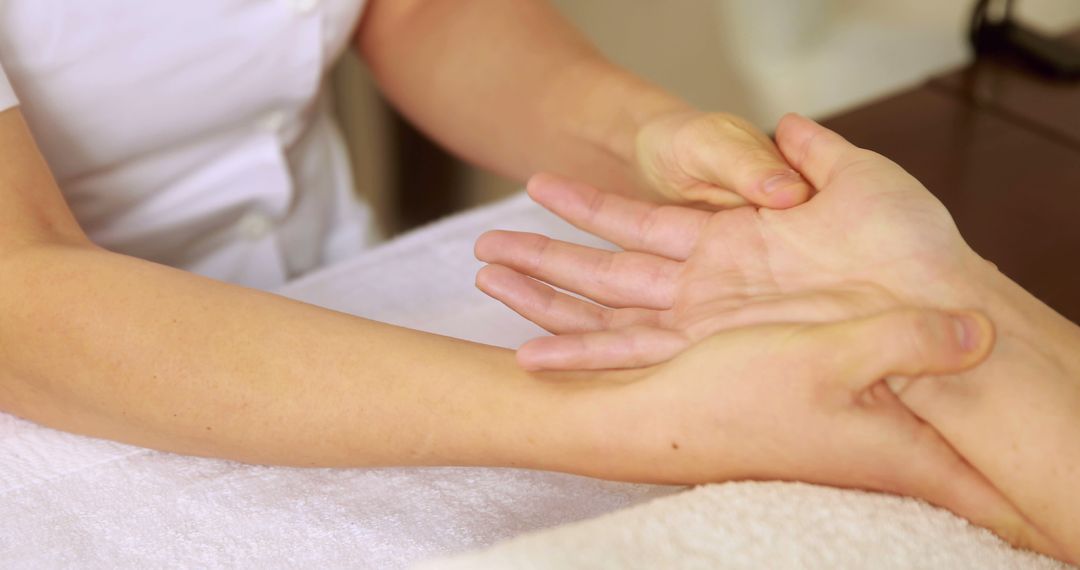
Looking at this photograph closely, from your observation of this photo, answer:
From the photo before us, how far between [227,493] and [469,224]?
39 cm

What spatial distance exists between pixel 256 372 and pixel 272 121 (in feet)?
1.32

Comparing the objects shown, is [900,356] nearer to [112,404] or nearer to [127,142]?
[112,404]

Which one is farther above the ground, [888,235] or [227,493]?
[888,235]

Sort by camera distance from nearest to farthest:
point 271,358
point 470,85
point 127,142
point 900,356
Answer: point 900,356, point 271,358, point 127,142, point 470,85

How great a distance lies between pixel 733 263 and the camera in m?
0.68

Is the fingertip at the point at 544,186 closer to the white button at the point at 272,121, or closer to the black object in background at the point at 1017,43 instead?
the white button at the point at 272,121

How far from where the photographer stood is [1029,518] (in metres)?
0.58

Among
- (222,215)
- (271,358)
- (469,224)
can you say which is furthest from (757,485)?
(222,215)

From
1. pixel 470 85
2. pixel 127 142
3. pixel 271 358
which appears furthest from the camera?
pixel 470 85

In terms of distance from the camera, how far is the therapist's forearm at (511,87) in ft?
2.94

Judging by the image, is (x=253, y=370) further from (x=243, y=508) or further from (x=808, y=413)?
(x=808, y=413)

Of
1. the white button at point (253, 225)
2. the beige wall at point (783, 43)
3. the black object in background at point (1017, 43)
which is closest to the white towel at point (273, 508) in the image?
the white button at point (253, 225)

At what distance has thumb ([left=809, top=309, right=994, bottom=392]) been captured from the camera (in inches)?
20.6

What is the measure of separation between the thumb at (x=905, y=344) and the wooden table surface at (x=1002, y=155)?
0.34 m
